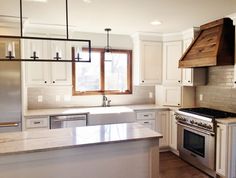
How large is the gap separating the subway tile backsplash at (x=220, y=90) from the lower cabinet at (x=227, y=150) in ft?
2.39

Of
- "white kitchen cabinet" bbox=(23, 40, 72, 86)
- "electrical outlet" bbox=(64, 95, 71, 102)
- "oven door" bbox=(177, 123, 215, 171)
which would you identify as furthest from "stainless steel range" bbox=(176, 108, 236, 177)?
"white kitchen cabinet" bbox=(23, 40, 72, 86)

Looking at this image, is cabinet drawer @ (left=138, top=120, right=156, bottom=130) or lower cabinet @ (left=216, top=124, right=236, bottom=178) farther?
cabinet drawer @ (left=138, top=120, right=156, bottom=130)

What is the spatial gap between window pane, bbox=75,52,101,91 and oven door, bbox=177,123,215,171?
6.27 ft

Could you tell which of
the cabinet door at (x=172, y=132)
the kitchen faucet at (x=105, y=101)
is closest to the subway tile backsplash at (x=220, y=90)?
the cabinet door at (x=172, y=132)

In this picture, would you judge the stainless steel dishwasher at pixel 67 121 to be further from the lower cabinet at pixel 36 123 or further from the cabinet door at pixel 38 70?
the cabinet door at pixel 38 70

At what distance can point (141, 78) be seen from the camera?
4.28 m

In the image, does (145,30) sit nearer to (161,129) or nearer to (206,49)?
(206,49)

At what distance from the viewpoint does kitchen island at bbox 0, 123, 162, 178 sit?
5.83ft

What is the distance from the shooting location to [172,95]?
424 cm

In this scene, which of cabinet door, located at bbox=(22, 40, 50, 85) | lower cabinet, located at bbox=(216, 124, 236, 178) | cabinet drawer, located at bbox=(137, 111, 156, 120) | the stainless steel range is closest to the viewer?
lower cabinet, located at bbox=(216, 124, 236, 178)

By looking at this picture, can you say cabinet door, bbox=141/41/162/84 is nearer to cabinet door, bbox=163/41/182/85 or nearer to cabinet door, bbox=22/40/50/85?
cabinet door, bbox=163/41/182/85

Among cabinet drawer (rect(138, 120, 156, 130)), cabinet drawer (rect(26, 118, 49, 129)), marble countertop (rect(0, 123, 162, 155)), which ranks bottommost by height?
cabinet drawer (rect(138, 120, 156, 130))

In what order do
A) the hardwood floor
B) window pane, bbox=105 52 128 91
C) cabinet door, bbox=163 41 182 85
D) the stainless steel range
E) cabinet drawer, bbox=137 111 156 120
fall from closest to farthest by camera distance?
the stainless steel range < the hardwood floor < cabinet drawer, bbox=137 111 156 120 < cabinet door, bbox=163 41 182 85 < window pane, bbox=105 52 128 91

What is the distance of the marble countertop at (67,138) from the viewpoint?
178 centimetres
